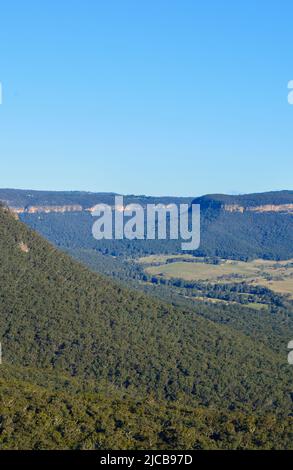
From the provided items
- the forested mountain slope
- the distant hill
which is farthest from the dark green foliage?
the forested mountain slope

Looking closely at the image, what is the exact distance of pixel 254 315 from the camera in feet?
537

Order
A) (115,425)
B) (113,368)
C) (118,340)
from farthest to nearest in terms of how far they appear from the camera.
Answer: (118,340), (113,368), (115,425)

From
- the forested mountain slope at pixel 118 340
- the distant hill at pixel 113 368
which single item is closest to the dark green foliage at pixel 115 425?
the distant hill at pixel 113 368

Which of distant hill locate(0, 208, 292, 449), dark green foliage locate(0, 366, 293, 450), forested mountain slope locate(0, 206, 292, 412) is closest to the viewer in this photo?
dark green foliage locate(0, 366, 293, 450)

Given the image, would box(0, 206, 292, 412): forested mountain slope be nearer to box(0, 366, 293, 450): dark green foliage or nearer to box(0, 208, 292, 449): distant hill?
box(0, 208, 292, 449): distant hill

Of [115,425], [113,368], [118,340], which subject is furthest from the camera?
[118,340]

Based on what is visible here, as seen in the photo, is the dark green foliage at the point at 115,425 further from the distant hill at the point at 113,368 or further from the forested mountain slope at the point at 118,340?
Answer: the forested mountain slope at the point at 118,340

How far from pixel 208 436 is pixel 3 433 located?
15.4 m

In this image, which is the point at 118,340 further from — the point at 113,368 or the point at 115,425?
the point at 115,425

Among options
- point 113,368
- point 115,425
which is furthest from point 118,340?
point 115,425

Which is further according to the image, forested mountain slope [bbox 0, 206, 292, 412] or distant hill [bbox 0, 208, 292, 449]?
forested mountain slope [bbox 0, 206, 292, 412]

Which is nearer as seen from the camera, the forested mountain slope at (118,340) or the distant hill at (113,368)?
the distant hill at (113,368)
